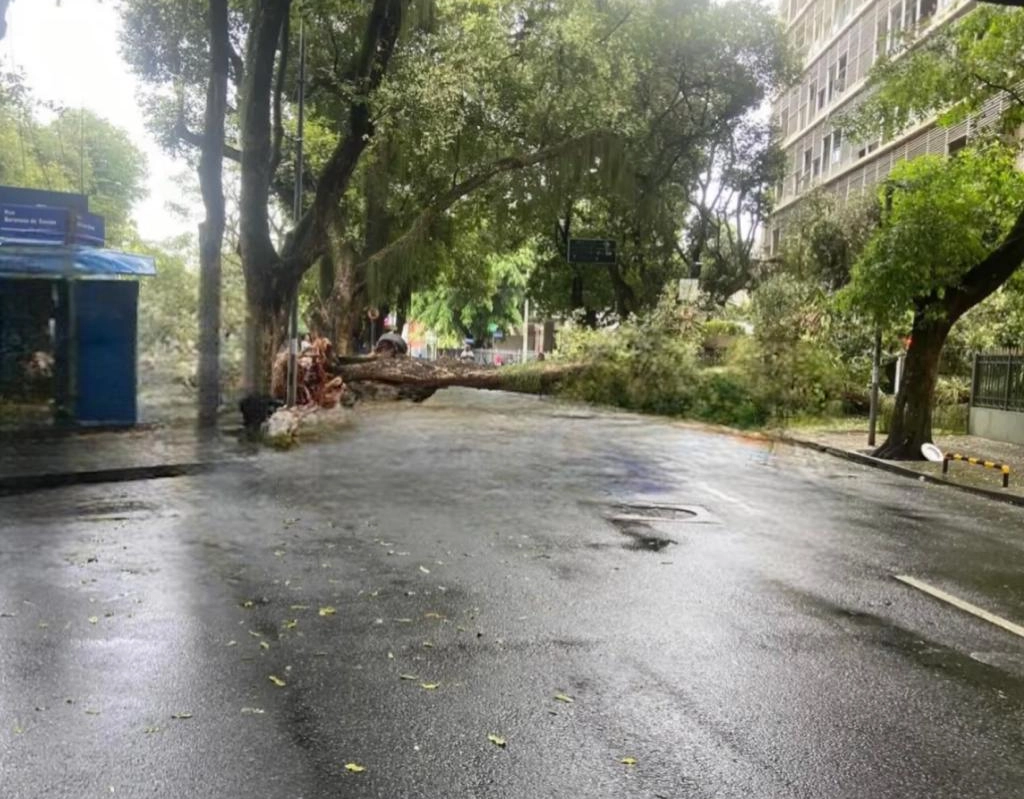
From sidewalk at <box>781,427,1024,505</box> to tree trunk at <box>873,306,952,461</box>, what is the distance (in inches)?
18.1

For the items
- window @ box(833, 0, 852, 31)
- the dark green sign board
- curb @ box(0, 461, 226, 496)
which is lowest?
curb @ box(0, 461, 226, 496)

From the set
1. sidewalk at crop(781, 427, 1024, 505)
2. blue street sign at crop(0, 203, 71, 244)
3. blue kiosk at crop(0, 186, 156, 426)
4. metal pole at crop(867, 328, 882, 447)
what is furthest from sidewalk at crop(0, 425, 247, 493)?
metal pole at crop(867, 328, 882, 447)

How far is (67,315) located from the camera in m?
14.9

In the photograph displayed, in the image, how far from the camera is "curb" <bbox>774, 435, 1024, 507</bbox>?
41.9 ft

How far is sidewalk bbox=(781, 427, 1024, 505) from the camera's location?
13.5 m

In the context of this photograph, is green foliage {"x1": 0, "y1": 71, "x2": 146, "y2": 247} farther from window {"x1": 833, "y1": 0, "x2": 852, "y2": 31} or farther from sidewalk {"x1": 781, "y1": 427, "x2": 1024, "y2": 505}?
window {"x1": 833, "y1": 0, "x2": 852, "y2": 31}

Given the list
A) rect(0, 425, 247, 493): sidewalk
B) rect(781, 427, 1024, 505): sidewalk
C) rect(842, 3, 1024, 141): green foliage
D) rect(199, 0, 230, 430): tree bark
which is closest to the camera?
rect(0, 425, 247, 493): sidewalk

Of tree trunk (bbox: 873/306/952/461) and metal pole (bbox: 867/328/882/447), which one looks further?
metal pole (bbox: 867/328/882/447)

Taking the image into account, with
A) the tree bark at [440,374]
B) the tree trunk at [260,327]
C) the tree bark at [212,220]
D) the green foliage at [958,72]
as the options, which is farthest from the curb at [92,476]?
the green foliage at [958,72]

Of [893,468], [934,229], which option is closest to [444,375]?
[893,468]

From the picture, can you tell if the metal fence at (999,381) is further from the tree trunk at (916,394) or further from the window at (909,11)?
the window at (909,11)

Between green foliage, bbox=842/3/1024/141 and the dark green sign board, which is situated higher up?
green foliage, bbox=842/3/1024/141

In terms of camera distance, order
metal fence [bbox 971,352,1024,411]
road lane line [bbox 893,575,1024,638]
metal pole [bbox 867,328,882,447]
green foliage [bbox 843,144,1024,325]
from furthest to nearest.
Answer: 1. metal fence [bbox 971,352,1024,411]
2. metal pole [bbox 867,328,882,447]
3. green foliage [bbox 843,144,1024,325]
4. road lane line [bbox 893,575,1024,638]

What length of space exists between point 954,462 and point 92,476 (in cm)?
1379
